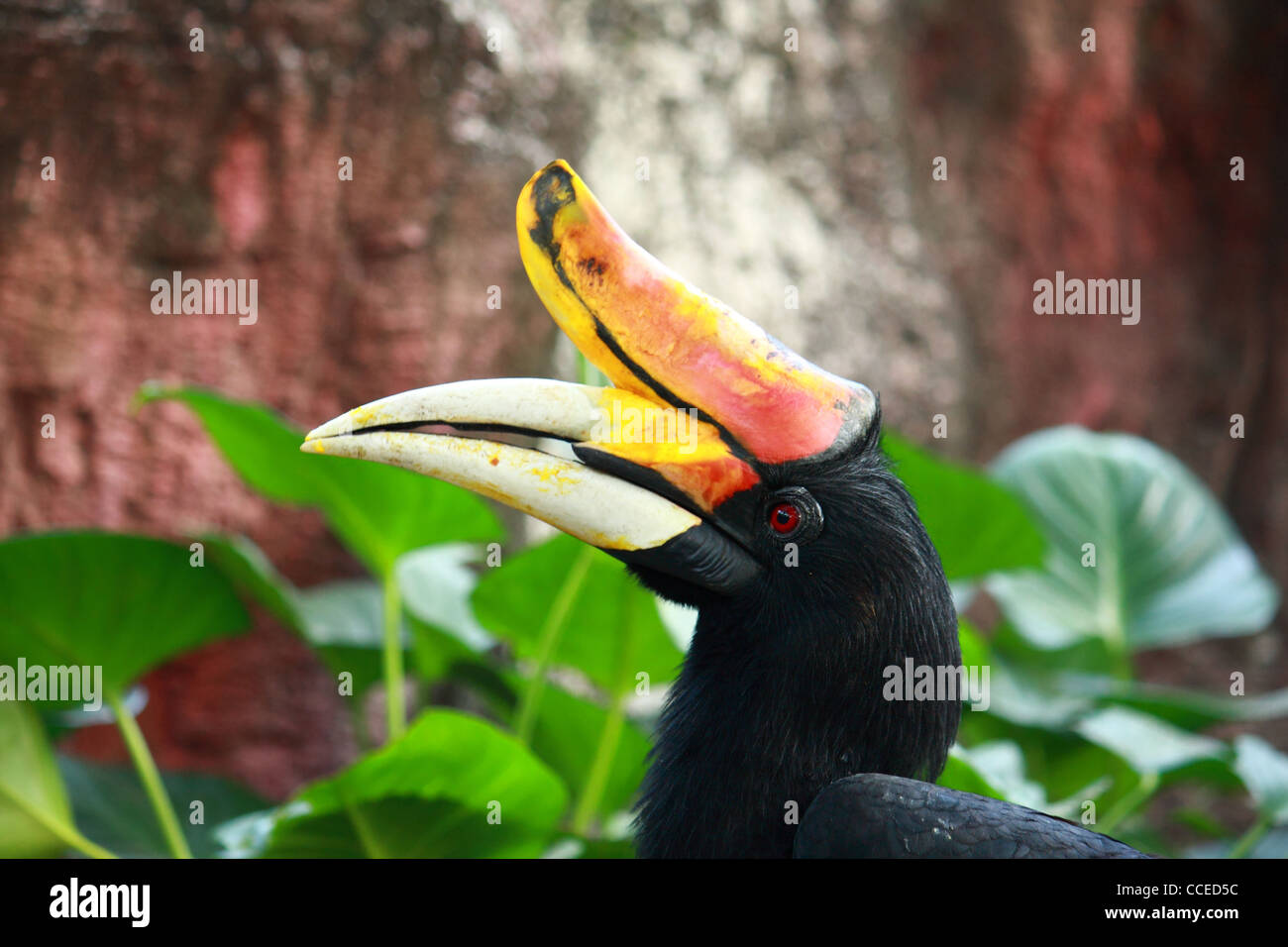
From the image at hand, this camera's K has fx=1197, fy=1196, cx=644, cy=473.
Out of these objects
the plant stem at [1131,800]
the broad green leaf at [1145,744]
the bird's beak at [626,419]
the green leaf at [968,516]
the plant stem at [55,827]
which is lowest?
the plant stem at [1131,800]

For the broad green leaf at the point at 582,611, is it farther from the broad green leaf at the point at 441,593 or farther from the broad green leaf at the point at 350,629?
the broad green leaf at the point at 350,629

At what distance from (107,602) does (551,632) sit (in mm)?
735

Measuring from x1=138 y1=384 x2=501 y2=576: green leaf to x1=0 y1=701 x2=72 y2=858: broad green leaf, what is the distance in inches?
21.3

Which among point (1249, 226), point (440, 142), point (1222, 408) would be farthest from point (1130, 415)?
point (440, 142)

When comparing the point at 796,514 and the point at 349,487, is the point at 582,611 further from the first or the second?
the point at 796,514

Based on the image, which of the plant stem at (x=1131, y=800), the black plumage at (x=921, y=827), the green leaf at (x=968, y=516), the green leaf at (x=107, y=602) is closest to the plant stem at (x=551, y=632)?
the green leaf at (x=107, y=602)

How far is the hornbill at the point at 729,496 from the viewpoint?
125 centimetres

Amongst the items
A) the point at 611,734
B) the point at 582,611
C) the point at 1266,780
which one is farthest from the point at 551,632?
the point at 1266,780

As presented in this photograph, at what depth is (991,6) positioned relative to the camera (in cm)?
386

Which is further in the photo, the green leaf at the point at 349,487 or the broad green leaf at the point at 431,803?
the green leaf at the point at 349,487

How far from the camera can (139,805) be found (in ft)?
7.11

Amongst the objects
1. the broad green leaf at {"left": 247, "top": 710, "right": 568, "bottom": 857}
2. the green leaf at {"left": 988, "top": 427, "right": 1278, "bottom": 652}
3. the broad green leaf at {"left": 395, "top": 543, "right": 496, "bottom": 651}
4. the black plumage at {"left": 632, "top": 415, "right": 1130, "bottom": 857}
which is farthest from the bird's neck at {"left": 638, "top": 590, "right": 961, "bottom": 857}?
the green leaf at {"left": 988, "top": 427, "right": 1278, "bottom": 652}

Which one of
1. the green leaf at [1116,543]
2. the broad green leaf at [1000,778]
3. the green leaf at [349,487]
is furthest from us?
the green leaf at [1116,543]

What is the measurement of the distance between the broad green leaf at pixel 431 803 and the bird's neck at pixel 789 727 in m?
0.46
